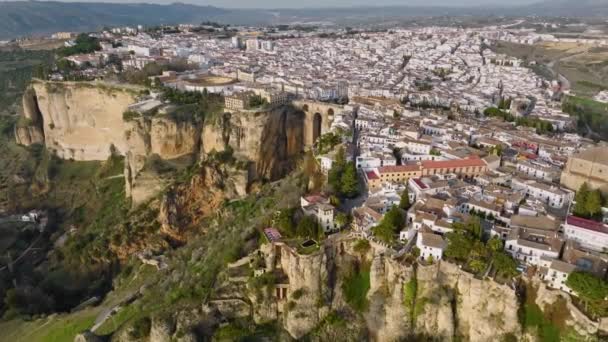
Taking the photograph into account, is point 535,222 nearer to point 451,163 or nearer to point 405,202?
point 405,202

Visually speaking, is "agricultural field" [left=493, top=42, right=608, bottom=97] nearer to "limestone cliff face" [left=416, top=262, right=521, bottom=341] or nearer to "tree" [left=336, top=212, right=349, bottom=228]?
"tree" [left=336, top=212, right=349, bottom=228]

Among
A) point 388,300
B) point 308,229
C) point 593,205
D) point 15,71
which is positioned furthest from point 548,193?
point 15,71

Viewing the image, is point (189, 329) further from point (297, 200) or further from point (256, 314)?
point (297, 200)

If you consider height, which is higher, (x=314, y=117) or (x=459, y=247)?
(x=459, y=247)

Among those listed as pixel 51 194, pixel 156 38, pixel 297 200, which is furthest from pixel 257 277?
pixel 156 38

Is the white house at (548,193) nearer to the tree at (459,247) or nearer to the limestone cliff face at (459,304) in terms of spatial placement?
the tree at (459,247)

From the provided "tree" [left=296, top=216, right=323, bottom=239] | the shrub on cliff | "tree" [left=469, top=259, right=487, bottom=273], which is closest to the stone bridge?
"tree" [left=296, top=216, right=323, bottom=239]

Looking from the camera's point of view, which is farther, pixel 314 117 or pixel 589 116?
pixel 589 116
